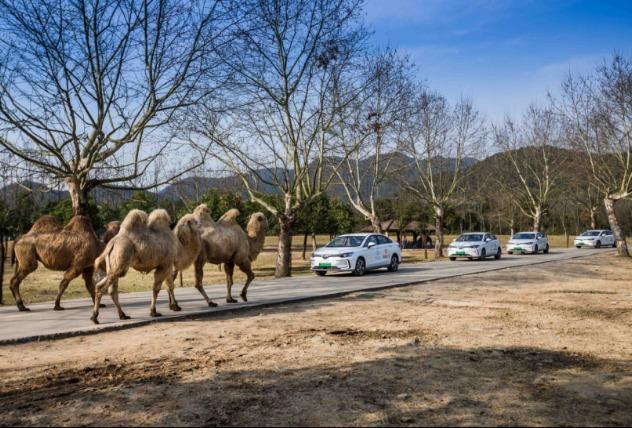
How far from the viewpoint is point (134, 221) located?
9422mm

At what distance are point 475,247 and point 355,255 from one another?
12477 millimetres

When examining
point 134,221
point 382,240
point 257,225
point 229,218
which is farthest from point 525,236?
point 134,221

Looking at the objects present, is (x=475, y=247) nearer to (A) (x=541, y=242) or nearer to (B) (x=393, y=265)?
(B) (x=393, y=265)

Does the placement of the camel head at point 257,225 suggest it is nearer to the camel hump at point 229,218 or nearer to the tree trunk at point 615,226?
Result: the camel hump at point 229,218

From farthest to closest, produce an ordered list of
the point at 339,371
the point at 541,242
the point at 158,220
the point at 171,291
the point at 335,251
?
the point at 541,242
the point at 335,251
the point at 171,291
the point at 158,220
the point at 339,371

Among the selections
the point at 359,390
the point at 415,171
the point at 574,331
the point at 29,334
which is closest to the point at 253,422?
the point at 359,390

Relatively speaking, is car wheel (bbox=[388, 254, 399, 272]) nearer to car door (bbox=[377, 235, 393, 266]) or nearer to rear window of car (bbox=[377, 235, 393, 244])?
car door (bbox=[377, 235, 393, 266])

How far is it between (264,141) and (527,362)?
62.5 ft

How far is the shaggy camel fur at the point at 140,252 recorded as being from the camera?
9023 mm

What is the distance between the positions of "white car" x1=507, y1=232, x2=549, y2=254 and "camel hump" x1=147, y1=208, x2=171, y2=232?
3297 cm

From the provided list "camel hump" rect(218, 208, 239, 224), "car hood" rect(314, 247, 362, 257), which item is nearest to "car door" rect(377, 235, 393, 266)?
"car hood" rect(314, 247, 362, 257)

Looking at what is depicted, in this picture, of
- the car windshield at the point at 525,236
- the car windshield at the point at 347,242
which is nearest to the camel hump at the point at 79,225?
the car windshield at the point at 347,242

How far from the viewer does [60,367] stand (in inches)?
259

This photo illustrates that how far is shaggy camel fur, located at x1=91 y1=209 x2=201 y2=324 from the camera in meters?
9.02
